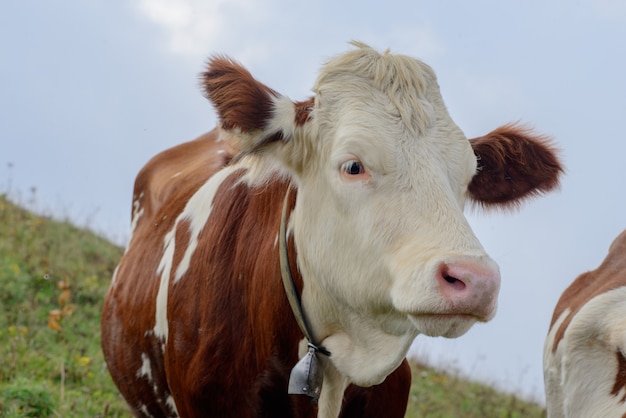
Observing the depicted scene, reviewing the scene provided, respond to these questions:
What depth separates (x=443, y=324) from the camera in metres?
3.49

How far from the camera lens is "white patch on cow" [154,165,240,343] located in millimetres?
4840

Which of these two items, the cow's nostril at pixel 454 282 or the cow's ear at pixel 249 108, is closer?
the cow's nostril at pixel 454 282

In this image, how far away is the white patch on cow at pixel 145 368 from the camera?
5.31 metres

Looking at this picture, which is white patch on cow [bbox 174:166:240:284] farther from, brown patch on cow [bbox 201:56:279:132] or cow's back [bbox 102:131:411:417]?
brown patch on cow [bbox 201:56:279:132]

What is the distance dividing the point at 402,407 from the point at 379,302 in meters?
0.92

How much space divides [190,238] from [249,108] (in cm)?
112

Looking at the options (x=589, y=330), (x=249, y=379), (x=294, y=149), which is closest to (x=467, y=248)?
(x=294, y=149)

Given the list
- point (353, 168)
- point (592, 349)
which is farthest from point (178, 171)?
point (353, 168)

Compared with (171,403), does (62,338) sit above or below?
below

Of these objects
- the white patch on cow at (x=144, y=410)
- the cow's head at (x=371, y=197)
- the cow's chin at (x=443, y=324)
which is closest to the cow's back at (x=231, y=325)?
the cow's head at (x=371, y=197)

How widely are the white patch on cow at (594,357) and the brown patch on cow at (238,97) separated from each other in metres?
2.37

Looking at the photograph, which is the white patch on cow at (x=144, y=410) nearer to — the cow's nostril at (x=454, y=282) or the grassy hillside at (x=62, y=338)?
the grassy hillside at (x=62, y=338)

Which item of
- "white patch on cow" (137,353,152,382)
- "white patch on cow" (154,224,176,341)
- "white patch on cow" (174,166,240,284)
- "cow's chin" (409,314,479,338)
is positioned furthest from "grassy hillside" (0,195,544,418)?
"cow's chin" (409,314,479,338)

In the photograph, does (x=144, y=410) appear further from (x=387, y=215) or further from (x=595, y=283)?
(x=595, y=283)
